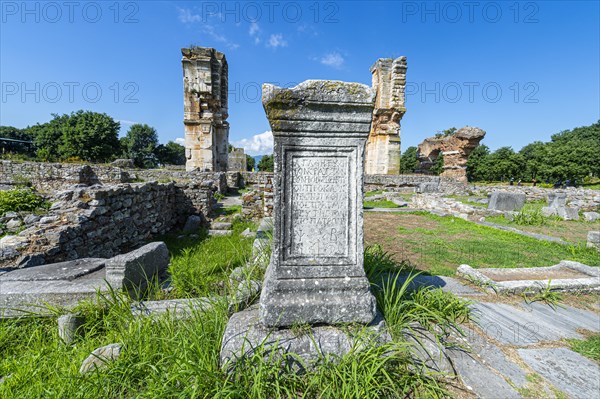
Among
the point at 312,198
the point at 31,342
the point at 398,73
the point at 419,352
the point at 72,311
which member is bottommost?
the point at 31,342

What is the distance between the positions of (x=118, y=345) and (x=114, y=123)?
136ft

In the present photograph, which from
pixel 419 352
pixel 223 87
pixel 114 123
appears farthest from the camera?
pixel 114 123

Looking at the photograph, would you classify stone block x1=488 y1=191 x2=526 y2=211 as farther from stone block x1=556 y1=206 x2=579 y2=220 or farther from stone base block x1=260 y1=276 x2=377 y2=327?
stone base block x1=260 y1=276 x2=377 y2=327

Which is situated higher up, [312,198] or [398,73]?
[398,73]

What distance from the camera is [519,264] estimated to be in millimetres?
3871

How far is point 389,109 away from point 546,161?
26759 millimetres

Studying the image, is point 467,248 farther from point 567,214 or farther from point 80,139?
point 80,139

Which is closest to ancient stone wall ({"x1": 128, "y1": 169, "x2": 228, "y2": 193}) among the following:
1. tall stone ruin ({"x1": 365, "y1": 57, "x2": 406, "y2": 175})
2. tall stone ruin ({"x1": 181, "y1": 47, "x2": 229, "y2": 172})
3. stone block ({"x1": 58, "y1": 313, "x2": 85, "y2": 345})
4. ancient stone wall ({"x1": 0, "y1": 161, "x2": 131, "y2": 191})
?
tall stone ruin ({"x1": 181, "y1": 47, "x2": 229, "y2": 172})

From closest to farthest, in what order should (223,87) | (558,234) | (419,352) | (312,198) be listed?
(419,352) < (312,198) < (558,234) < (223,87)

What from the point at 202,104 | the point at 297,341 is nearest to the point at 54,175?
the point at 202,104

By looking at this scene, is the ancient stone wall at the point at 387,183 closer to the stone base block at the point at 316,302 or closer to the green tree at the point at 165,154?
the stone base block at the point at 316,302

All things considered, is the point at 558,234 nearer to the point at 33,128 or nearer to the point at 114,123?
the point at 114,123

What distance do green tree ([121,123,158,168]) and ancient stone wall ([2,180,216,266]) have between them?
1736 inches

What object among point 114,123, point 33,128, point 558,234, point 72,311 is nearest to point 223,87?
point 72,311
